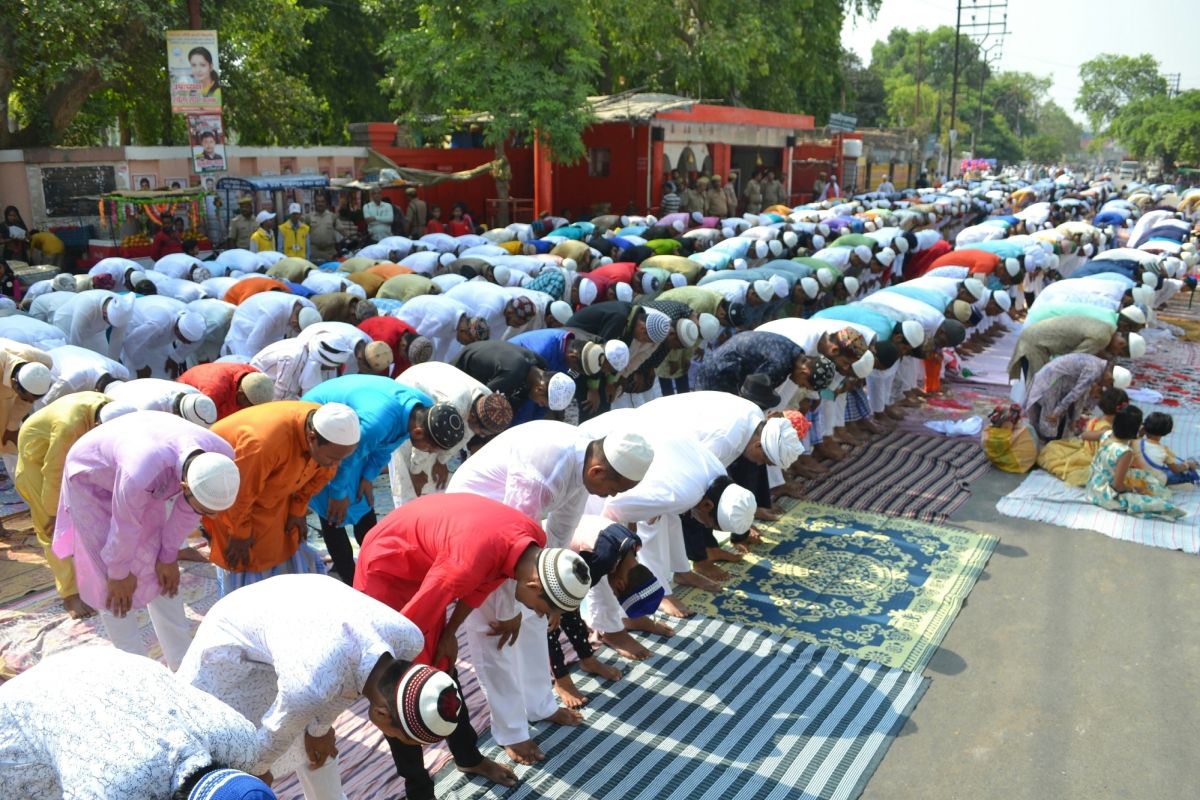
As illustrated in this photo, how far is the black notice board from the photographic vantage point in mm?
12078

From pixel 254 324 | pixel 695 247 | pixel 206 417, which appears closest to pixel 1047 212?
pixel 695 247

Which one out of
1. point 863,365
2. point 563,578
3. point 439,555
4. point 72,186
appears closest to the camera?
point 563,578

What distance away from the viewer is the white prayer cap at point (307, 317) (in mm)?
6160

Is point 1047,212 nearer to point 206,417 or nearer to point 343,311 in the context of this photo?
point 343,311

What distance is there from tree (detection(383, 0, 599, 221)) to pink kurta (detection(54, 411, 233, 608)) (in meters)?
11.1

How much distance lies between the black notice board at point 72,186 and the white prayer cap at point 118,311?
6965mm

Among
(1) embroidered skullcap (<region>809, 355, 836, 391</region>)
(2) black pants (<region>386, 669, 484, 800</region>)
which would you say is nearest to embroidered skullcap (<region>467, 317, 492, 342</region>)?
(1) embroidered skullcap (<region>809, 355, 836, 391</region>)

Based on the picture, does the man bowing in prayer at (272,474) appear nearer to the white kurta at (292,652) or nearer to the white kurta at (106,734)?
the white kurta at (292,652)

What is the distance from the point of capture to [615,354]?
5617 mm

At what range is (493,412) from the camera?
4.43 metres

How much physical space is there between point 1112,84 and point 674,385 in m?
89.2

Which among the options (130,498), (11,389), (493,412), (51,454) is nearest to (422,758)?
(130,498)

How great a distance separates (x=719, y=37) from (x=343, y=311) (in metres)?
17.5

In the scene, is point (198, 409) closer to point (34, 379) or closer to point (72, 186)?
point (34, 379)
